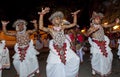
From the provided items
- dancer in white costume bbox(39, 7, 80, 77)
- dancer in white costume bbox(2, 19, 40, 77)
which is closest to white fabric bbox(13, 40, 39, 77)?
dancer in white costume bbox(2, 19, 40, 77)

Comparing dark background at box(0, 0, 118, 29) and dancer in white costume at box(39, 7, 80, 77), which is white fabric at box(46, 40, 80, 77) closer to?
dancer in white costume at box(39, 7, 80, 77)

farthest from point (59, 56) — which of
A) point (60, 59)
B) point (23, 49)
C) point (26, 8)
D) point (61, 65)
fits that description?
point (26, 8)

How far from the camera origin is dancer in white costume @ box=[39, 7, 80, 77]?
33.7ft

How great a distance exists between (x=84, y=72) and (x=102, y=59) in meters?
2.02

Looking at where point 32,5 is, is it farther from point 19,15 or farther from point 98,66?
point 98,66

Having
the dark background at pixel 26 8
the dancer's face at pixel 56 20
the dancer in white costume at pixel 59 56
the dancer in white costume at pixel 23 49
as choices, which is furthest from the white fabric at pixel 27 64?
Result: the dark background at pixel 26 8

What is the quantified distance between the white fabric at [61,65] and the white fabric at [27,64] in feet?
6.15

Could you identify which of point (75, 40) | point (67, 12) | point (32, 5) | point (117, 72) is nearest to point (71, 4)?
point (67, 12)

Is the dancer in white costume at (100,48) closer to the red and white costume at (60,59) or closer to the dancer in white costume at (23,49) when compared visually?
the red and white costume at (60,59)

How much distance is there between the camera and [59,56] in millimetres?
10312

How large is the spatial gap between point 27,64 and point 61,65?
2.21 meters

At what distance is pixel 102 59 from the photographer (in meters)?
12.0

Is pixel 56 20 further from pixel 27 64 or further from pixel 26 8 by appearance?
pixel 26 8

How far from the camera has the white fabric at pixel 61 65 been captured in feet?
33.6
